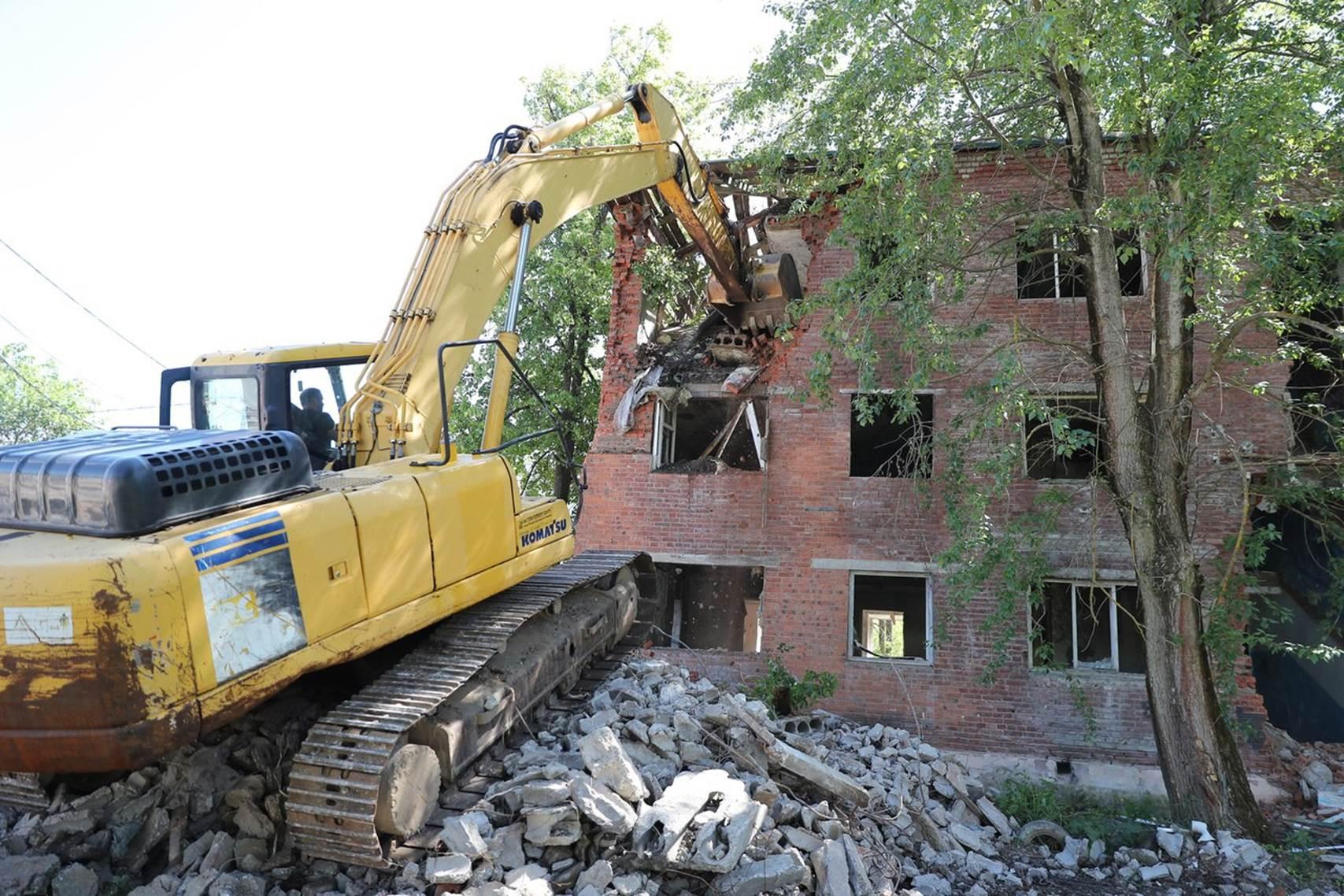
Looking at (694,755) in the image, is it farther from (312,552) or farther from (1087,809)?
(1087,809)

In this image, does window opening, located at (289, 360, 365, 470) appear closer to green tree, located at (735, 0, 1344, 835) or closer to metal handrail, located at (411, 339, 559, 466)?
metal handrail, located at (411, 339, 559, 466)

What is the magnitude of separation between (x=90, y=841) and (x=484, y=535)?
99.7 inches

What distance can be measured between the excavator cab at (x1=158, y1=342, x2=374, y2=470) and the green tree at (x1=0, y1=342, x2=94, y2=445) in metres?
28.9

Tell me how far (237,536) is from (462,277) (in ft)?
8.25

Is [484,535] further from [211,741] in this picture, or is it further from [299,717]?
[211,741]

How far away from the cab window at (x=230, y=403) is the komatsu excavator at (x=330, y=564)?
0.02 m

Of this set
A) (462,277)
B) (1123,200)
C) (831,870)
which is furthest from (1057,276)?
(831,870)

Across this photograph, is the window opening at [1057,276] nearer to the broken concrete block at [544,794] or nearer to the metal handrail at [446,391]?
the metal handrail at [446,391]

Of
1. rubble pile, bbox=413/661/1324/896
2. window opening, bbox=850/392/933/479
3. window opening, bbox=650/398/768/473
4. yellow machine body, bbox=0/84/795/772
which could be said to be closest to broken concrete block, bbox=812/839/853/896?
rubble pile, bbox=413/661/1324/896

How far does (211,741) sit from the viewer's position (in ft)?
15.7

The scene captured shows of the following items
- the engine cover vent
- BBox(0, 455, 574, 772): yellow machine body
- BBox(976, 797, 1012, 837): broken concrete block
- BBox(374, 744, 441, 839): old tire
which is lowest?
BBox(976, 797, 1012, 837): broken concrete block

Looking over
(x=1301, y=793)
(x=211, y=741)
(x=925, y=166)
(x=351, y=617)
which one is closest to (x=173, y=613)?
(x=351, y=617)

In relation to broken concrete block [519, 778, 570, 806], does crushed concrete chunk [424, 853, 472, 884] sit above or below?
below

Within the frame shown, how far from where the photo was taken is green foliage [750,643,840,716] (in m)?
10.2
